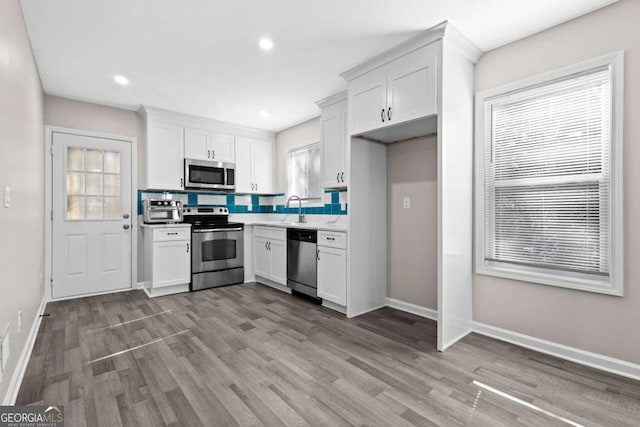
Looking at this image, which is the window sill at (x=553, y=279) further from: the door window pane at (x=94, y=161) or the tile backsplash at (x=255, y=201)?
the door window pane at (x=94, y=161)

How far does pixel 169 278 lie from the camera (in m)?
4.06

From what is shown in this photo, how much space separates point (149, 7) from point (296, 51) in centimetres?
115

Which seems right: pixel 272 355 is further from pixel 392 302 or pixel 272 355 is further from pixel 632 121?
pixel 632 121

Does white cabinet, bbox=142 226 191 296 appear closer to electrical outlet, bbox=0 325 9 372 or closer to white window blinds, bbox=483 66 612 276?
electrical outlet, bbox=0 325 9 372

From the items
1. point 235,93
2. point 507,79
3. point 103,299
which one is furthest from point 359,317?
point 103,299

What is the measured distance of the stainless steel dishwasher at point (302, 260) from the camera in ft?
12.1

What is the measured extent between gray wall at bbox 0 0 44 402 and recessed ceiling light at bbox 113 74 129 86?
2.15 feet

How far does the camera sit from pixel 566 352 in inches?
91.2

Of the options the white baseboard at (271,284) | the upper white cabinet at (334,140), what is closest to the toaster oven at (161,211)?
the white baseboard at (271,284)

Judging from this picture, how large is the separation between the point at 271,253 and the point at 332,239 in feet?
4.33

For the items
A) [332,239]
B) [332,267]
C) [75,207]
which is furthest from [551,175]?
[75,207]
